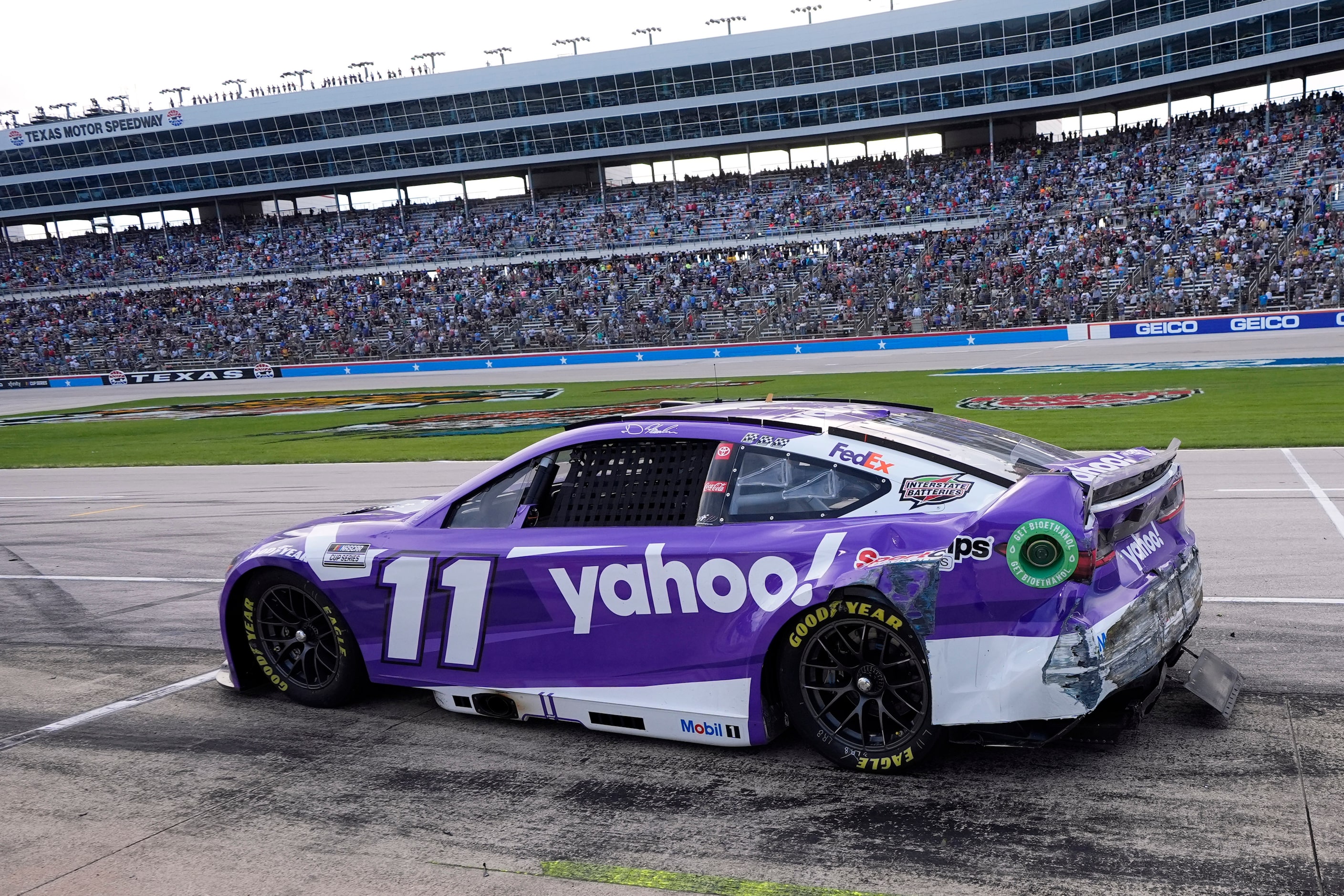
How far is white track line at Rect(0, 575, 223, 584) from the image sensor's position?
337 inches

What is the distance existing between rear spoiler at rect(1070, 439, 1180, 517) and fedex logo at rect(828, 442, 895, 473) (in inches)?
26.8

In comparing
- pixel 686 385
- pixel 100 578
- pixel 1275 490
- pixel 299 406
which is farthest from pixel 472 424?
pixel 1275 490

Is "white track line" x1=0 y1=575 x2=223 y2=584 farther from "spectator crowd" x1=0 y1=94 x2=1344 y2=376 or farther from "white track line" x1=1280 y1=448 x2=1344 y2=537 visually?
"spectator crowd" x1=0 y1=94 x2=1344 y2=376

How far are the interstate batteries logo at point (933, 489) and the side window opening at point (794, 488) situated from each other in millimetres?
80

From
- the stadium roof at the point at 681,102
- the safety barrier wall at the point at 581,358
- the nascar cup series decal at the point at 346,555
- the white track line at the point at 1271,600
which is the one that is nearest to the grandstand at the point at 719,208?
the stadium roof at the point at 681,102

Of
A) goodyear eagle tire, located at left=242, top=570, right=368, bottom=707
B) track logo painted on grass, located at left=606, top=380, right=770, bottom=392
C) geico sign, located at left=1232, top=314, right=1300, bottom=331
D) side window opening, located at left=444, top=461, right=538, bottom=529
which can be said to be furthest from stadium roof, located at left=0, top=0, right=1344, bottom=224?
goodyear eagle tire, located at left=242, top=570, right=368, bottom=707

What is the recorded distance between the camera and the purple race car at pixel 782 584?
150 inches

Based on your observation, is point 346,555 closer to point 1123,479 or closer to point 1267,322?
point 1123,479

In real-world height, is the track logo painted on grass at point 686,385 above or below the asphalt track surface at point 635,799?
below

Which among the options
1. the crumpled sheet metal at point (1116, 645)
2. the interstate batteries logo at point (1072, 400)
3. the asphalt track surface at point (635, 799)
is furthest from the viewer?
the interstate batteries logo at point (1072, 400)

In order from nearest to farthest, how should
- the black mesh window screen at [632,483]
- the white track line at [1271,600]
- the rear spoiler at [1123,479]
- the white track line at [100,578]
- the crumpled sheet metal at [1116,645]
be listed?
1. the crumpled sheet metal at [1116,645]
2. the rear spoiler at [1123,479]
3. the black mesh window screen at [632,483]
4. the white track line at [1271,600]
5. the white track line at [100,578]

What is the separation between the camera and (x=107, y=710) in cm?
557

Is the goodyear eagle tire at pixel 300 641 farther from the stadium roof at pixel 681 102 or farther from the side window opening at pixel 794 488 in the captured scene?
the stadium roof at pixel 681 102

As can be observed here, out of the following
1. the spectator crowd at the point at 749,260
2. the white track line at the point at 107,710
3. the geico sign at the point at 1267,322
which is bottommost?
the geico sign at the point at 1267,322
